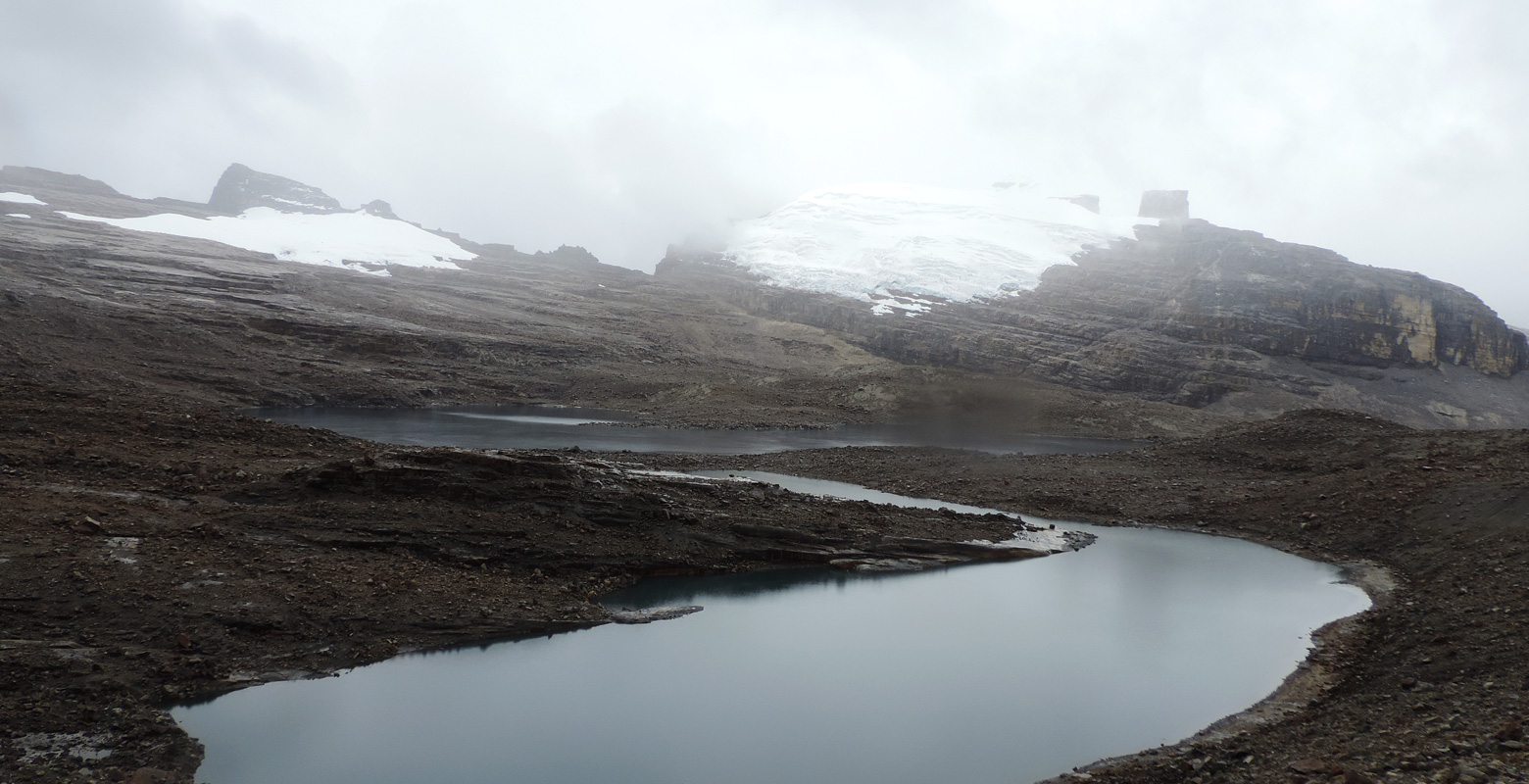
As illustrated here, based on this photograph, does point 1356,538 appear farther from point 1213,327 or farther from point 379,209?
point 379,209

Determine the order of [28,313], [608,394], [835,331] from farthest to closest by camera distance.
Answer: [835,331] → [608,394] → [28,313]

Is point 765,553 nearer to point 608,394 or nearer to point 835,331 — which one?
point 608,394

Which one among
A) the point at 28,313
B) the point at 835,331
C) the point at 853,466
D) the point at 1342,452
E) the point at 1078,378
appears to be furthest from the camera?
the point at 835,331

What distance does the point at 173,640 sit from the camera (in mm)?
12188

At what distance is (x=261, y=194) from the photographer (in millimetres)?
164625

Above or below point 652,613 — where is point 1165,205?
above

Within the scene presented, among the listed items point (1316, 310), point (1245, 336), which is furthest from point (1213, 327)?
point (1316, 310)

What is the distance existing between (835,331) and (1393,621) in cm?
9149

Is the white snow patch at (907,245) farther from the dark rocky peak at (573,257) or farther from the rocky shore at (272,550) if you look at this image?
the rocky shore at (272,550)

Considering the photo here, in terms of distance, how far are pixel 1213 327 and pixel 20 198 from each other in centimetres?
15727

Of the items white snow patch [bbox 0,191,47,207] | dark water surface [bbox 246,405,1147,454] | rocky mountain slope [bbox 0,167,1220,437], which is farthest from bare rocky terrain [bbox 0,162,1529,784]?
white snow patch [bbox 0,191,47,207]

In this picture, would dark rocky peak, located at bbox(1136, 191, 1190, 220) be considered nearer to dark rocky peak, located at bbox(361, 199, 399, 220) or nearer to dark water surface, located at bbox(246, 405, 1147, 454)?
dark water surface, located at bbox(246, 405, 1147, 454)

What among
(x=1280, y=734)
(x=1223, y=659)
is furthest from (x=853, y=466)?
(x=1280, y=734)

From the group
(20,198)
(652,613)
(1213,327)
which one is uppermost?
(1213,327)
